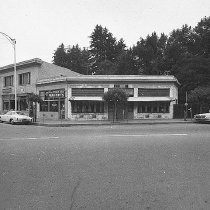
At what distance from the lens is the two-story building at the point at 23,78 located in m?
32.4

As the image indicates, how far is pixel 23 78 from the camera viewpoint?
33875 mm

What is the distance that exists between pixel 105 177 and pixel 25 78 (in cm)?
3015

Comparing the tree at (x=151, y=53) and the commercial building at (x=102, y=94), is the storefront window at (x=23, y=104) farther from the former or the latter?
the tree at (x=151, y=53)

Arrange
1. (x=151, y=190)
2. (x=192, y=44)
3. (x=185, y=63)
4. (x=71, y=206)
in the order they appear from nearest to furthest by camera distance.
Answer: (x=71, y=206) < (x=151, y=190) < (x=185, y=63) < (x=192, y=44)

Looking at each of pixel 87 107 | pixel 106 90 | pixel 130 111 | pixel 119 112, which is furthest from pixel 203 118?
pixel 87 107

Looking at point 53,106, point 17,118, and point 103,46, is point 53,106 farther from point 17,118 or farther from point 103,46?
point 103,46

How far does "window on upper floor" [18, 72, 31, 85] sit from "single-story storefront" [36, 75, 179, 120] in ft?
15.4

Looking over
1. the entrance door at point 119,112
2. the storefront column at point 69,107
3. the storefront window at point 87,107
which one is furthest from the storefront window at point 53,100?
the entrance door at point 119,112

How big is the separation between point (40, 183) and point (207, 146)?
617 cm

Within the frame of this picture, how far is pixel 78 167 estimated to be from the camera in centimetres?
639

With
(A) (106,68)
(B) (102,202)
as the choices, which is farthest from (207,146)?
(A) (106,68)

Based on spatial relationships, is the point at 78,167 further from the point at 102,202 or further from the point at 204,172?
the point at 204,172

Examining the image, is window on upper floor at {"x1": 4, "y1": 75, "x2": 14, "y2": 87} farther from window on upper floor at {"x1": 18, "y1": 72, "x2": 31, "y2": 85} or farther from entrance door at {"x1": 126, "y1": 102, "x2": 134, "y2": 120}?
entrance door at {"x1": 126, "y1": 102, "x2": 134, "y2": 120}

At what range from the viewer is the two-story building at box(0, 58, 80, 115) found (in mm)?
32438
